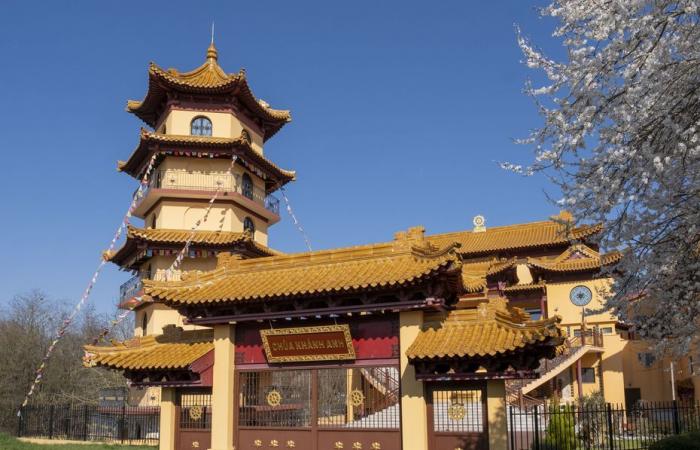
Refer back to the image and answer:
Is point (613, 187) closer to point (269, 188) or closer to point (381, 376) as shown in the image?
point (381, 376)

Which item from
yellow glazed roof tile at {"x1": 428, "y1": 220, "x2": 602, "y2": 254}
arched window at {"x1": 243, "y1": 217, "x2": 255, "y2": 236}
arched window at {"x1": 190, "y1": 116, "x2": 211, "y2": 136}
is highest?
arched window at {"x1": 190, "y1": 116, "x2": 211, "y2": 136}

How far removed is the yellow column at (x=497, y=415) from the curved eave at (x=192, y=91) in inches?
754

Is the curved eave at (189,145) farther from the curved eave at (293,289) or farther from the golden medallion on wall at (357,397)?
the golden medallion on wall at (357,397)

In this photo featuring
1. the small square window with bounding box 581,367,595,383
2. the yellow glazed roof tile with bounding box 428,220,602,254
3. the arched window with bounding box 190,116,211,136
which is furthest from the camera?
the yellow glazed roof tile with bounding box 428,220,602,254

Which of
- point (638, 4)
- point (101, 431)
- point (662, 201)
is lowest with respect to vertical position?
point (101, 431)

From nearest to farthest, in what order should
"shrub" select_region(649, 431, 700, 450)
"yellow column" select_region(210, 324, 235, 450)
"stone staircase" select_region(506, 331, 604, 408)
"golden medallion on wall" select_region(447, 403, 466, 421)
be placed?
"shrub" select_region(649, 431, 700, 450) → "golden medallion on wall" select_region(447, 403, 466, 421) → "yellow column" select_region(210, 324, 235, 450) → "stone staircase" select_region(506, 331, 604, 408)

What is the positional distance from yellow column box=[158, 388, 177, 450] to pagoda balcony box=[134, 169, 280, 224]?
41.9ft

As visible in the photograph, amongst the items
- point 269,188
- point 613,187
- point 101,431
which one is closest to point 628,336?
point 269,188

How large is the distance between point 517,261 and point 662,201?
95.7ft

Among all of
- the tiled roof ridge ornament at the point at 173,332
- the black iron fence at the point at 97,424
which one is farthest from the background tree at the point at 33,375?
the tiled roof ridge ornament at the point at 173,332

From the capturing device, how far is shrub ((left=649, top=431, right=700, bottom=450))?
1225cm

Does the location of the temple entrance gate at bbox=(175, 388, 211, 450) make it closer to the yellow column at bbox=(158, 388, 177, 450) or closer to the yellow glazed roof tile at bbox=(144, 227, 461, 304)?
the yellow column at bbox=(158, 388, 177, 450)

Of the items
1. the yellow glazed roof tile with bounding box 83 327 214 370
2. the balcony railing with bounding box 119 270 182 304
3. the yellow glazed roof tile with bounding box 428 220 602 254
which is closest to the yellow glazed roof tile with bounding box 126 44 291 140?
the balcony railing with bounding box 119 270 182 304

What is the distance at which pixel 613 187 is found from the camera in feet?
25.8
